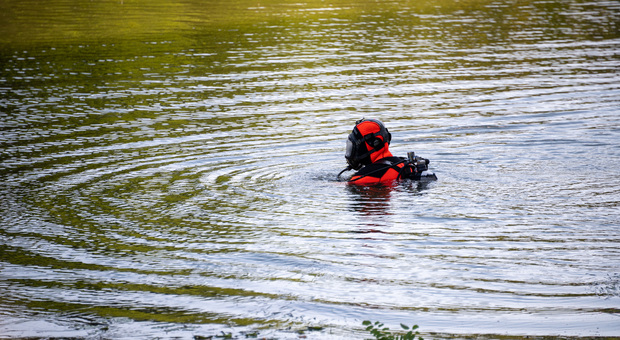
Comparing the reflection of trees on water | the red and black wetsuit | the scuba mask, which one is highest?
the scuba mask

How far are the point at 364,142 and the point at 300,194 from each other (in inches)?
56.2

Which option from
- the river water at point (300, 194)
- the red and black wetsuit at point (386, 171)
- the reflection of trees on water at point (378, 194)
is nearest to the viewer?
the river water at point (300, 194)

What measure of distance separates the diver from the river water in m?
0.29

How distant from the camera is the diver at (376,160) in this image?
42.9 ft

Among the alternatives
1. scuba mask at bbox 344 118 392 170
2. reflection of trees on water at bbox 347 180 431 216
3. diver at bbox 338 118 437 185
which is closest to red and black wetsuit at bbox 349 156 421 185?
diver at bbox 338 118 437 185

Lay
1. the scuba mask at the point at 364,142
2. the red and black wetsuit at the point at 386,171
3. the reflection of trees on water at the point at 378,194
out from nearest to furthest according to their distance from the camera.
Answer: the reflection of trees on water at the point at 378,194, the scuba mask at the point at 364,142, the red and black wetsuit at the point at 386,171

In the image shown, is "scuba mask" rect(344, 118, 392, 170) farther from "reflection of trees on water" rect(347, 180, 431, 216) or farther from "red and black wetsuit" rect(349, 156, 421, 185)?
"reflection of trees on water" rect(347, 180, 431, 216)

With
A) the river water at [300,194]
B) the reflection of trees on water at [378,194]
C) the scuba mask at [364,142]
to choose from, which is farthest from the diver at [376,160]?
the river water at [300,194]

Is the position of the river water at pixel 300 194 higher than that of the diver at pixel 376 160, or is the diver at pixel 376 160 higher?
the diver at pixel 376 160

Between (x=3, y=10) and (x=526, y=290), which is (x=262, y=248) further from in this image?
(x=3, y=10)

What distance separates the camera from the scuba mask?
13.0 metres

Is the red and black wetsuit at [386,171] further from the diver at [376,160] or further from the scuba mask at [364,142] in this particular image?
the scuba mask at [364,142]

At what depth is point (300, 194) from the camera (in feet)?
43.0

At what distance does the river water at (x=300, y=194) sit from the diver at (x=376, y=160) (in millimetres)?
293
